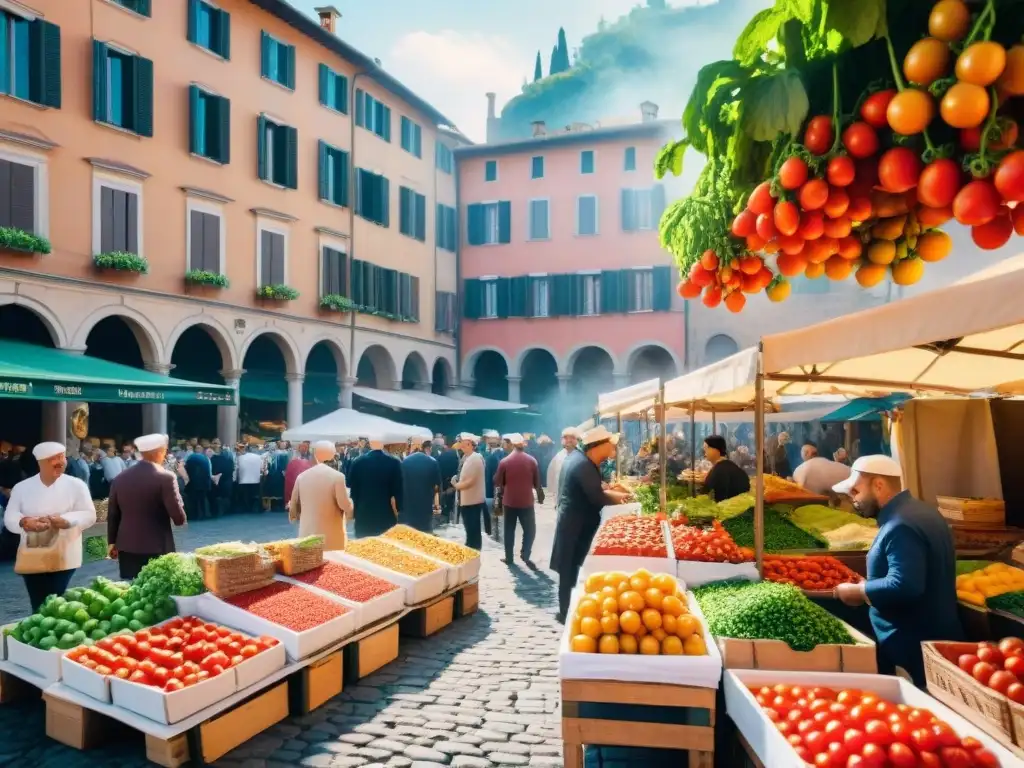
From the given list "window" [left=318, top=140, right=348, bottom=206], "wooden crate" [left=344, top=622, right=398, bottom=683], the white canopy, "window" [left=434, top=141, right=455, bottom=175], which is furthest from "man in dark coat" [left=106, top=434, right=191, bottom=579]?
"window" [left=434, top=141, right=455, bottom=175]

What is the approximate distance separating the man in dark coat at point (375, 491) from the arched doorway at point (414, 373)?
18.2m

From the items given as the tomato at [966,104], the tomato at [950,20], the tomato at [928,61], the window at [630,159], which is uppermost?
the window at [630,159]

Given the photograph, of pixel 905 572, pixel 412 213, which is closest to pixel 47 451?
pixel 905 572

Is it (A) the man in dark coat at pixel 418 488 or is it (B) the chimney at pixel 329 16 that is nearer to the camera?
(A) the man in dark coat at pixel 418 488

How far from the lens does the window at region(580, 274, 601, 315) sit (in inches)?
1094

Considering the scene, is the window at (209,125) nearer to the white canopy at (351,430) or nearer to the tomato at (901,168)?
the white canopy at (351,430)

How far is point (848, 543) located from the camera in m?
6.51

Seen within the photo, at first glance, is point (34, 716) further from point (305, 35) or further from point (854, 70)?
point (305, 35)

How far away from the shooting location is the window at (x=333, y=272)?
22219 mm

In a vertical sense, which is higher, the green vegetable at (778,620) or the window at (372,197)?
the window at (372,197)

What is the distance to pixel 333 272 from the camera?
2261 centimetres

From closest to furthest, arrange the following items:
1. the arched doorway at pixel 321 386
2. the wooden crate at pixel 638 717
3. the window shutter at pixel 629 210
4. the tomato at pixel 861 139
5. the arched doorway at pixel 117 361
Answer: the tomato at pixel 861 139, the wooden crate at pixel 638 717, the arched doorway at pixel 117 361, the arched doorway at pixel 321 386, the window shutter at pixel 629 210

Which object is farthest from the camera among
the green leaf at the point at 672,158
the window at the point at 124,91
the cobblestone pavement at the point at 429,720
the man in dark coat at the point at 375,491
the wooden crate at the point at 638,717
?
the window at the point at 124,91

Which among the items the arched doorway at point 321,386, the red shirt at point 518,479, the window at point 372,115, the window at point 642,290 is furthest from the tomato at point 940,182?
the window at point 642,290
